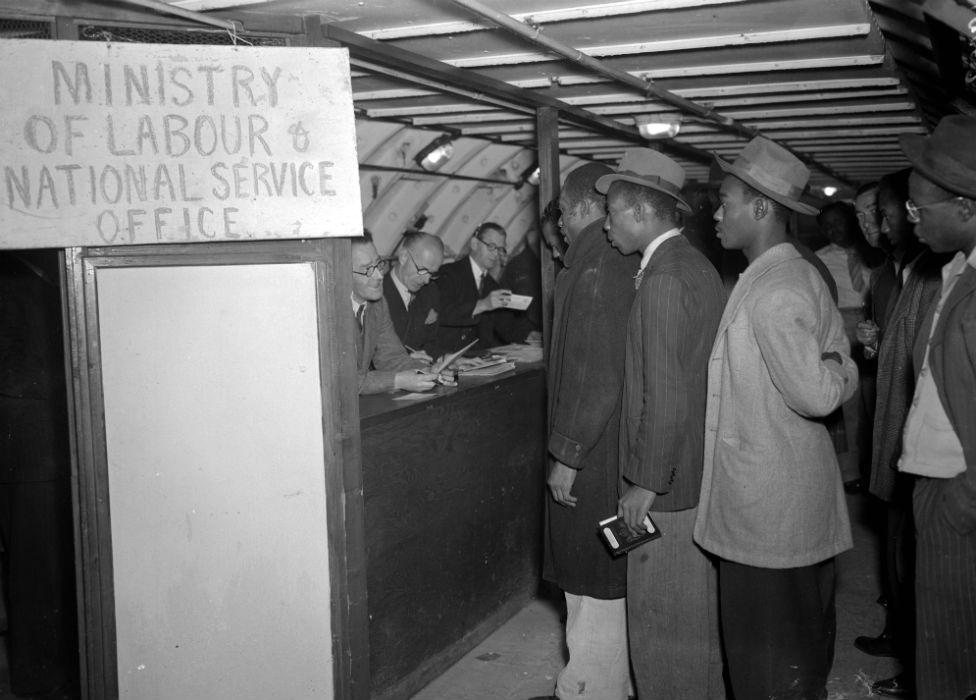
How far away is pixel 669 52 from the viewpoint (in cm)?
429

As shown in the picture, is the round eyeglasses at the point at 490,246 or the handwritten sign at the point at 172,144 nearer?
the handwritten sign at the point at 172,144

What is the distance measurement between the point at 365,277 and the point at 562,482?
5.78 ft

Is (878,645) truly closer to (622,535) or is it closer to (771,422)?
(622,535)

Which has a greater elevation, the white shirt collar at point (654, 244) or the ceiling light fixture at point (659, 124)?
the ceiling light fixture at point (659, 124)

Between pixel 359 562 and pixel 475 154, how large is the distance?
568cm

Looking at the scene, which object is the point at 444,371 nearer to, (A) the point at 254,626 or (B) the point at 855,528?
(A) the point at 254,626

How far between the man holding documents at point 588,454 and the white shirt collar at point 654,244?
0.14 m

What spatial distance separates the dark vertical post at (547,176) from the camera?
5.04m

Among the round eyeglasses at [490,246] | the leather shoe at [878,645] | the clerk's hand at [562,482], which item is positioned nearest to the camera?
the clerk's hand at [562,482]

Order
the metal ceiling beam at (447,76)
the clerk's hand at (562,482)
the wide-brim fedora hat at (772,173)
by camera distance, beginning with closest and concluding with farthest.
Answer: the wide-brim fedora hat at (772,173), the metal ceiling beam at (447,76), the clerk's hand at (562,482)

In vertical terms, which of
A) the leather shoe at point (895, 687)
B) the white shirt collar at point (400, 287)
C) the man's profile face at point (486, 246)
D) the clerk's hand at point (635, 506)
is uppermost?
the man's profile face at point (486, 246)

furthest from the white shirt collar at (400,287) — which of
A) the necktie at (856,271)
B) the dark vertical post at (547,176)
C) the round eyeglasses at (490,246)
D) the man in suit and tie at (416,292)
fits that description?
the necktie at (856,271)

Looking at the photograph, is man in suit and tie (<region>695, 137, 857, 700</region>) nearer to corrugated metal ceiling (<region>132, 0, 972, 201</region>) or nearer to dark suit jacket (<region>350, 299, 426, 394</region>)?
corrugated metal ceiling (<region>132, 0, 972, 201</region>)

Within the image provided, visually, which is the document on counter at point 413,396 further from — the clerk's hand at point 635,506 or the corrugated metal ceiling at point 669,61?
the corrugated metal ceiling at point 669,61
